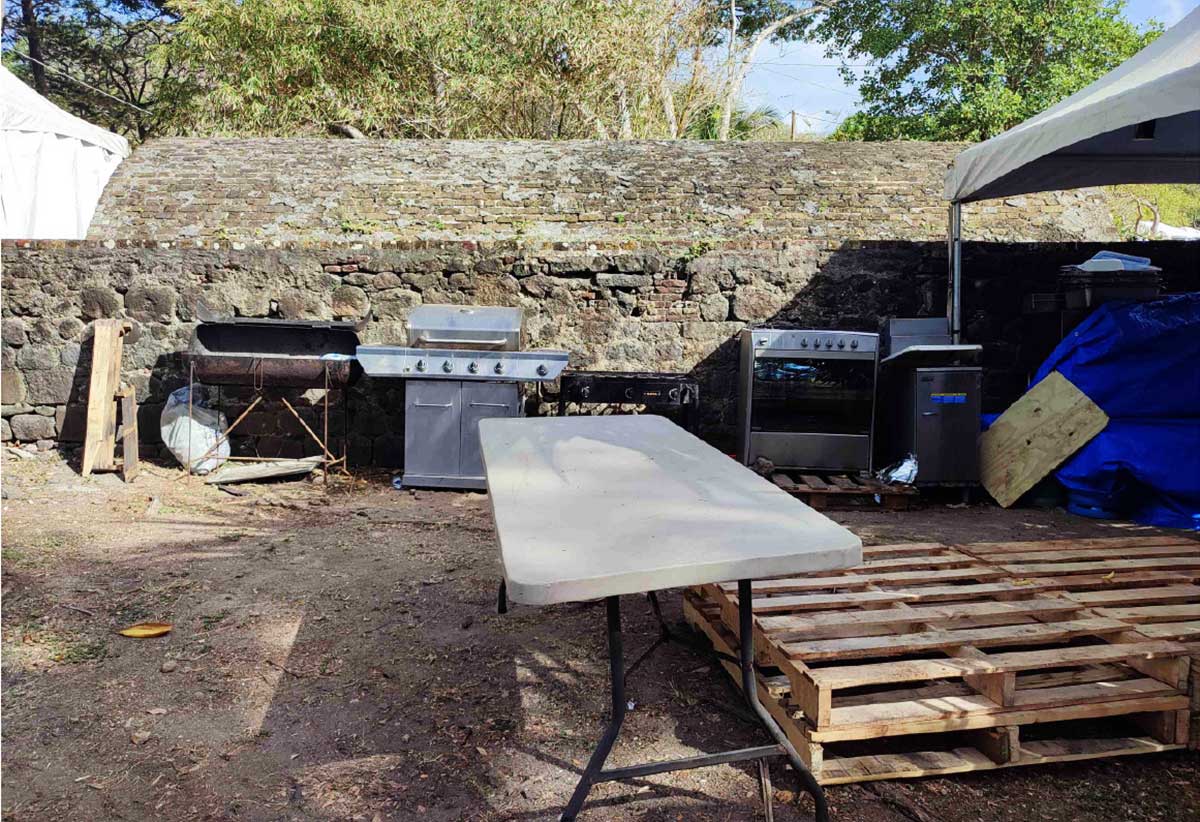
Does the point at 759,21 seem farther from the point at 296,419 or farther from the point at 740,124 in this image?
the point at 296,419

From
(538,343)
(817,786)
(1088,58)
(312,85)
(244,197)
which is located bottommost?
(817,786)

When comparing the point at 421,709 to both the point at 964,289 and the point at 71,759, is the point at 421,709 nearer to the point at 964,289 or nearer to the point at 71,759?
the point at 71,759

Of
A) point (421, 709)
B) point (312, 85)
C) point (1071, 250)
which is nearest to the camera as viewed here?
point (421, 709)

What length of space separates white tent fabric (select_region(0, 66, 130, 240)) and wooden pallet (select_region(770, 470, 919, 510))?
10.1 metres

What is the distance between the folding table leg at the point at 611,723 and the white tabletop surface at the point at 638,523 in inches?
9.5

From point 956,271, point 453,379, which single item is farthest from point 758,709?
point 956,271

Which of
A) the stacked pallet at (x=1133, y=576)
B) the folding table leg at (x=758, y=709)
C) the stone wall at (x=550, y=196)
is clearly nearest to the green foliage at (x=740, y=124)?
the stone wall at (x=550, y=196)

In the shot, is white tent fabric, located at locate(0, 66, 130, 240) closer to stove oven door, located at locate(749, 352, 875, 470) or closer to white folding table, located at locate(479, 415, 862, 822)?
stove oven door, located at locate(749, 352, 875, 470)

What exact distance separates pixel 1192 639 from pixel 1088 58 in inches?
729

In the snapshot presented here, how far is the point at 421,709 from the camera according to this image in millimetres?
2826

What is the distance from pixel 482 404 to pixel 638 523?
163 inches

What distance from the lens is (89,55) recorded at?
21.5 metres

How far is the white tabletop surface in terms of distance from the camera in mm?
1732

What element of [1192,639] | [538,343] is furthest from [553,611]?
[538,343]
